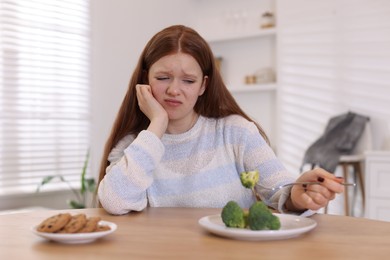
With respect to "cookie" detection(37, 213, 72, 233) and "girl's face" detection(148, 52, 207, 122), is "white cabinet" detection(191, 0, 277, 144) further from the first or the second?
"cookie" detection(37, 213, 72, 233)

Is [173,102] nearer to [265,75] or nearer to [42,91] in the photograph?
[42,91]

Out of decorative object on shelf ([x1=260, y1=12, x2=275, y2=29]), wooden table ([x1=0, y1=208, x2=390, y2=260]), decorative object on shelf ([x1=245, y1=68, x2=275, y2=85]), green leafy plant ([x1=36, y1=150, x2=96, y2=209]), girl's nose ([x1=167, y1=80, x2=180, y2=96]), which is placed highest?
decorative object on shelf ([x1=260, y1=12, x2=275, y2=29])

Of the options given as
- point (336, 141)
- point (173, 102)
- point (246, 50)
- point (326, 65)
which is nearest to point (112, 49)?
point (246, 50)

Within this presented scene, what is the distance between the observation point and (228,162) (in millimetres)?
1682

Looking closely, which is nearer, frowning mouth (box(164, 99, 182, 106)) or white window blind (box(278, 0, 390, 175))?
frowning mouth (box(164, 99, 182, 106))

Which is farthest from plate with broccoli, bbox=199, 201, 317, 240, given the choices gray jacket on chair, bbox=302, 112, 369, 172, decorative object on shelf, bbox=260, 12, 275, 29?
decorative object on shelf, bbox=260, 12, 275, 29

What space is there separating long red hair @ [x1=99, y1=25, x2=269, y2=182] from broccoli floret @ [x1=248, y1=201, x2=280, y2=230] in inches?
28.8

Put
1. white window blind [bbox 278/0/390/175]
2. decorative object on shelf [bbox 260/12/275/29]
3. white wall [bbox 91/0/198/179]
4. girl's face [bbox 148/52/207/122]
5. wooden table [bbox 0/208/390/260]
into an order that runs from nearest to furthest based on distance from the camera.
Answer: wooden table [bbox 0/208/390/260]
girl's face [bbox 148/52/207/122]
white window blind [bbox 278/0/390/175]
white wall [bbox 91/0/198/179]
decorative object on shelf [bbox 260/12/275/29]

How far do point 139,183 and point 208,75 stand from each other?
19.7 inches

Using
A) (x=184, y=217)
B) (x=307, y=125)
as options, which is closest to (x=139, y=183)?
(x=184, y=217)

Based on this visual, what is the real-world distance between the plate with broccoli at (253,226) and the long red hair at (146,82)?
688mm

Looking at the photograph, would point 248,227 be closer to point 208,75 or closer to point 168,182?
point 168,182

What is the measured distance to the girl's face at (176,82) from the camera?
1.60m

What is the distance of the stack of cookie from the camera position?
3.34 ft
